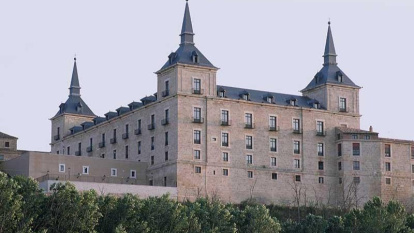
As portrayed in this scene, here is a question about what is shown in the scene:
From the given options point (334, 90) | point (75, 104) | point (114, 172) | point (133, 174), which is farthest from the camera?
point (75, 104)

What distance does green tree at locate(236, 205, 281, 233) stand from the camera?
86875 millimetres

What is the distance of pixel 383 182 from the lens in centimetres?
11869

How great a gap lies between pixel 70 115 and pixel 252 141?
24045mm

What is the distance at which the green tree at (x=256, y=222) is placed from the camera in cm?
8688

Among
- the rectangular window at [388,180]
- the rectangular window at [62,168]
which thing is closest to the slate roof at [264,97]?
the rectangular window at [388,180]

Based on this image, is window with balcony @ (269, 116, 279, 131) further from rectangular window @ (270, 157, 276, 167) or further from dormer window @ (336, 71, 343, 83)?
dormer window @ (336, 71, 343, 83)

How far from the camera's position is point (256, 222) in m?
86.9

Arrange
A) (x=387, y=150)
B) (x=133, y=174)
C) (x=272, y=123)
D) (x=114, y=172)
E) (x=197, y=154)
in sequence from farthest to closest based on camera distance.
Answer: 1. (x=387, y=150)
2. (x=272, y=123)
3. (x=133, y=174)
4. (x=114, y=172)
5. (x=197, y=154)

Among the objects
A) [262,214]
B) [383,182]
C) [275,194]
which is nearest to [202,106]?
[275,194]

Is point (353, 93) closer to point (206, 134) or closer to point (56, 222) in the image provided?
point (206, 134)

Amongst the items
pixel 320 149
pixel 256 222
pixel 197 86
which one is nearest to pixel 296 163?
pixel 320 149

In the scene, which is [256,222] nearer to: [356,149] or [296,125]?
[296,125]

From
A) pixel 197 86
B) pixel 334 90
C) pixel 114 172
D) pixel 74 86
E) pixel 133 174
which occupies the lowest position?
pixel 133 174

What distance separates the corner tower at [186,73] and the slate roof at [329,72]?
1297 centimetres
